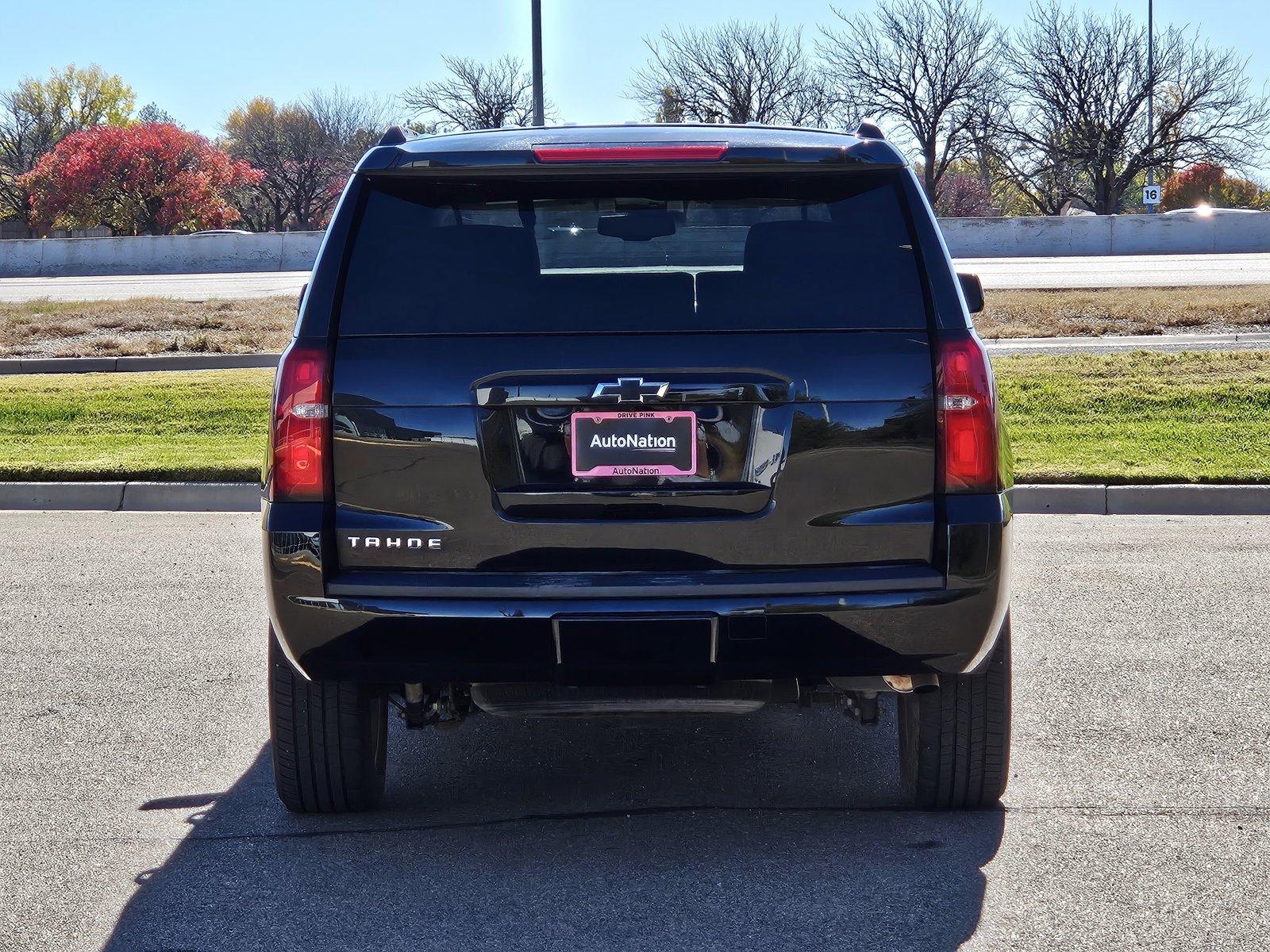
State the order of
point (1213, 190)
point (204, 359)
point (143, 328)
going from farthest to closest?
point (1213, 190) → point (143, 328) → point (204, 359)

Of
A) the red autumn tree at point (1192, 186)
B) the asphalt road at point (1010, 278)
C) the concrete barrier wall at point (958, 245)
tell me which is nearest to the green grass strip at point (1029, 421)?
the asphalt road at point (1010, 278)

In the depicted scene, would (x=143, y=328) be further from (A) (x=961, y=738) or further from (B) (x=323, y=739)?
(A) (x=961, y=738)

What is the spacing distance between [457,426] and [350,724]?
3.24 ft

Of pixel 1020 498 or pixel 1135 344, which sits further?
pixel 1135 344

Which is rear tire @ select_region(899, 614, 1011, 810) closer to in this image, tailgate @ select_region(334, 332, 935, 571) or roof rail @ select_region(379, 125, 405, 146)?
tailgate @ select_region(334, 332, 935, 571)

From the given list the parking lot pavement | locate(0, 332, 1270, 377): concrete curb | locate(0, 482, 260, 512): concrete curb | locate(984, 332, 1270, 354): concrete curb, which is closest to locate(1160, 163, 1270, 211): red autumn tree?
locate(984, 332, 1270, 354): concrete curb

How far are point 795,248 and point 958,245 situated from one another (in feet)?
119

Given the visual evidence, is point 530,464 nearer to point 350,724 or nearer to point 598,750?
point 350,724

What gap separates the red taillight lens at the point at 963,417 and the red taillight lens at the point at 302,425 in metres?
1.48

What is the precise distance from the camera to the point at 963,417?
3.49 metres

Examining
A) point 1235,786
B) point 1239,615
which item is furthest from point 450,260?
point 1239,615

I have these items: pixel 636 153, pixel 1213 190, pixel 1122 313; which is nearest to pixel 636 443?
pixel 636 153

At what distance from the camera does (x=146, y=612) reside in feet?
22.6

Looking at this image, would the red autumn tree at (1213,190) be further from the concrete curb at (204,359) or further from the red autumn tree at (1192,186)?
the concrete curb at (204,359)
